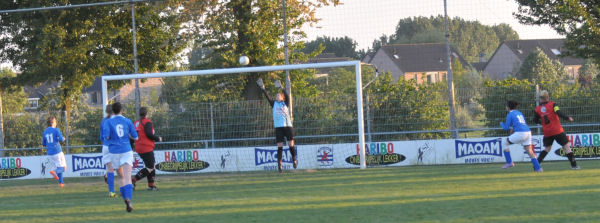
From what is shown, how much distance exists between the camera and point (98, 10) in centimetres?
2594

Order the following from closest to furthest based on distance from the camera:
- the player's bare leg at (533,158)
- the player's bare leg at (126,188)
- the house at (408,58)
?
the player's bare leg at (126,188) < the player's bare leg at (533,158) < the house at (408,58)

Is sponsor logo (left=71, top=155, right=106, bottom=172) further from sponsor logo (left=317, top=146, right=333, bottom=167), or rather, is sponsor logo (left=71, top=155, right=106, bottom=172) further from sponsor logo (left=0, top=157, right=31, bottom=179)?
sponsor logo (left=317, top=146, right=333, bottom=167)

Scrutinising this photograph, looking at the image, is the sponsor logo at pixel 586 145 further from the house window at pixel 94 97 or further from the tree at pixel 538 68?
the house window at pixel 94 97

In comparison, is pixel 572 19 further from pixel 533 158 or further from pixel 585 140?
pixel 533 158

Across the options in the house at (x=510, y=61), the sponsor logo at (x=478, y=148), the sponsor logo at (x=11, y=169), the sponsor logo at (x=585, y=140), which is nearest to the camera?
the sponsor logo at (x=585, y=140)

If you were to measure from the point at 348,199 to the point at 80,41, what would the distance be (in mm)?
17416

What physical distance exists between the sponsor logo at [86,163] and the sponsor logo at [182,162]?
1.72 m

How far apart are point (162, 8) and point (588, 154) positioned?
1496cm

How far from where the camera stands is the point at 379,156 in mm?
18641

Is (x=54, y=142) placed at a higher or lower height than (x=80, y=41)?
lower

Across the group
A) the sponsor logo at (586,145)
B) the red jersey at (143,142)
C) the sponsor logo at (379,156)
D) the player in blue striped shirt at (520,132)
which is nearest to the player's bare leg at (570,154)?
the player in blue striped shirt at (520,132)

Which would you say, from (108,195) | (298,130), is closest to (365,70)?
(298,130)

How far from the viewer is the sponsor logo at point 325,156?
18.8 m

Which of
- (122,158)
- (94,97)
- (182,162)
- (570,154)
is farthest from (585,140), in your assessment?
(94,97)
